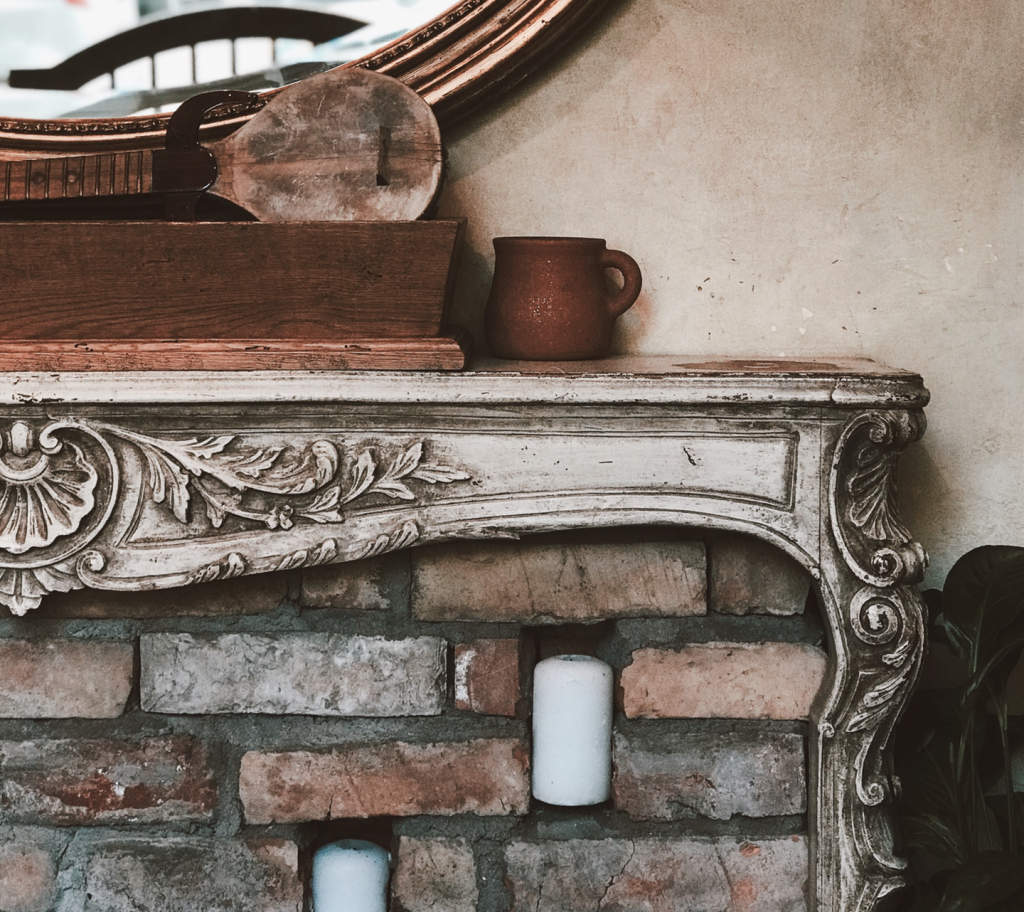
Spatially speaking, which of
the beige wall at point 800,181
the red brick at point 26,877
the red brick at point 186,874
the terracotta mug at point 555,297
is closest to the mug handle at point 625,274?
the terracotta mug at point 555,297

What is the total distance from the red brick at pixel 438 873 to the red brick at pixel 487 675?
127mm

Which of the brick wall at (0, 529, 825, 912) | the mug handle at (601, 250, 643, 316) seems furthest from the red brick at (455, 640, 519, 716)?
the mug handle at (601, 250, 643, 316)

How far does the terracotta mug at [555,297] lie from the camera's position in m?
0.92

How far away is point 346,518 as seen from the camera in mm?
867

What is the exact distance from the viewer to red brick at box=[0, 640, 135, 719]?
93 cm

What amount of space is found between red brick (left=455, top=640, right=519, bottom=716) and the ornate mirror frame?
0.52m

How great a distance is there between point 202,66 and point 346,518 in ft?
1.57

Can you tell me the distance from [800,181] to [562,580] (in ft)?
1.55

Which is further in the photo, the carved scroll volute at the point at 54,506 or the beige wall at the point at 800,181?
the beige wall at the point at 800,181

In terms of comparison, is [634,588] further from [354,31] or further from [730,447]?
[354,31]

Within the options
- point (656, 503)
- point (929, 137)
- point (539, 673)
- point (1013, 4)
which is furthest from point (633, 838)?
point (1013, 4)

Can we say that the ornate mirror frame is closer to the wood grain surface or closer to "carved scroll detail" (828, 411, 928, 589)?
the wood grain surface

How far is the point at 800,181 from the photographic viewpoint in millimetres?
1037

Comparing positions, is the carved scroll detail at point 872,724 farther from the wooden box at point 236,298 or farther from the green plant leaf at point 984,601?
the wooden box at point 236,298
